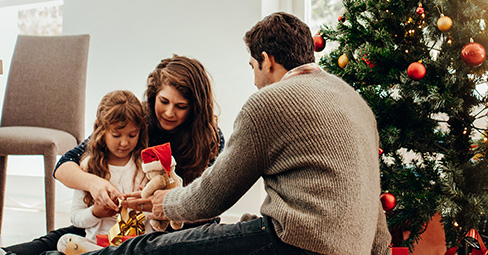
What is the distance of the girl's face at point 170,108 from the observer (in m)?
1.68

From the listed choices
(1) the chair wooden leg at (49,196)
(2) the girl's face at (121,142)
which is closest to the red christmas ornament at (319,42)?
(2) the girl's face at (121,142)

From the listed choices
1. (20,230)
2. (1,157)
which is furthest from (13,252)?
(20,230)

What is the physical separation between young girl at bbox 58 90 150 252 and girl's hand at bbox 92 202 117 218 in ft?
0.09

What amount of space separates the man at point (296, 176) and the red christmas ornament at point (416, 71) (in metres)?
0.33

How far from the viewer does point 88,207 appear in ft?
5.40

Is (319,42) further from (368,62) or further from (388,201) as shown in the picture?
(388,201)

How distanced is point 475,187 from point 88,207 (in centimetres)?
131

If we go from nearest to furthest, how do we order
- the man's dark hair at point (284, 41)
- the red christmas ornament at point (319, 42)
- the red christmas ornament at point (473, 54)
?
1. the man's dark hair at point (284, 41)
2. the red christmas ornament at point (473, 54)
3. the red christmas ornament at point (319, 42)

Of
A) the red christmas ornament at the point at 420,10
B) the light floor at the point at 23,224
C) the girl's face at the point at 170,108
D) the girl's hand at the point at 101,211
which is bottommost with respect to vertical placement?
the light floor at the point at 23,224

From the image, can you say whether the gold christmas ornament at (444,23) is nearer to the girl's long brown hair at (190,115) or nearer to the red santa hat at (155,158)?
the girl's long brown hair at (190,115)

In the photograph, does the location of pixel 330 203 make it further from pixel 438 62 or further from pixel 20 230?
pixel 20 230

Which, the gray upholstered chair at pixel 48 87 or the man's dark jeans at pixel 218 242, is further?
the gray upholstered chair at pixel 48 87

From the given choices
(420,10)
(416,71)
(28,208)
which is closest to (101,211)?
(416,71)

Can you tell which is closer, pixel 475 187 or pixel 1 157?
pixel 475 187
